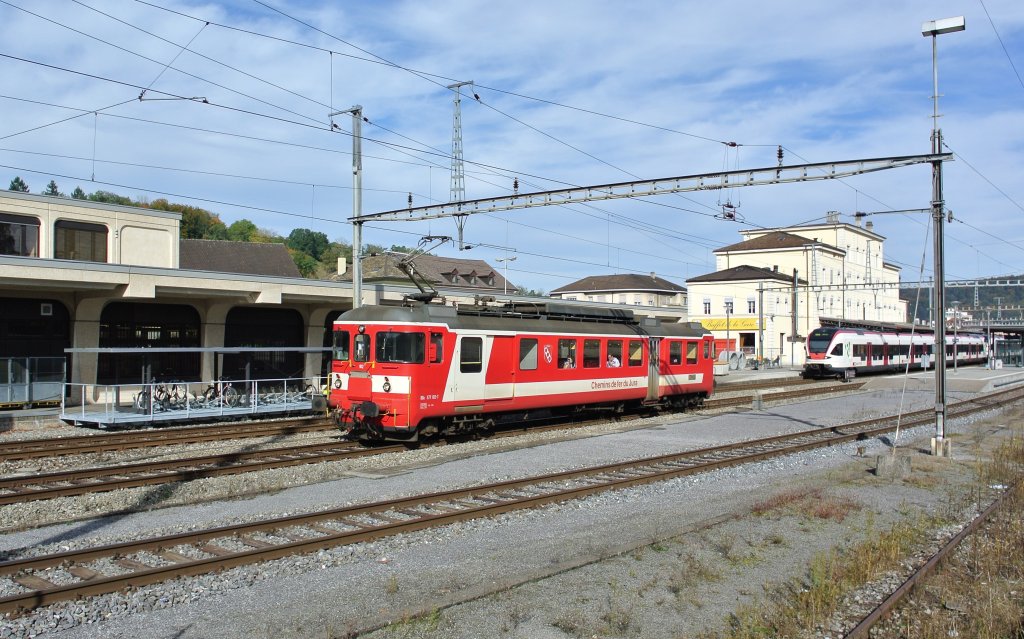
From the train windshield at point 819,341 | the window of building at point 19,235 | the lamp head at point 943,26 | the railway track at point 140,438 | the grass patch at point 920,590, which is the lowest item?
the grass patch at point 920,590

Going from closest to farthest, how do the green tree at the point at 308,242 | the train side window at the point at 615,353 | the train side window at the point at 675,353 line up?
1. the train side window at the point at 615,353
2. the train side window at the point at 675,353
3. the green tree at the point at 308,242

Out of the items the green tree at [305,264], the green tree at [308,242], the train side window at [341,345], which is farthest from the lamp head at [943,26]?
the green tree at [308,242]

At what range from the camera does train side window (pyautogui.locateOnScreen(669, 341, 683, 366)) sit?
24.0 meters

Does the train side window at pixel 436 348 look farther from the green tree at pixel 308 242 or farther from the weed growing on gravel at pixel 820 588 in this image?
the green tree at pixel 308 242

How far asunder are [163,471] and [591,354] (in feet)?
35.2

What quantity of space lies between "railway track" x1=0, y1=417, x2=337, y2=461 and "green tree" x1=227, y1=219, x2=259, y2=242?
81000 mm

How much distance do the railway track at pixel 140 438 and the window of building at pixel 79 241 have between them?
37.1 ft

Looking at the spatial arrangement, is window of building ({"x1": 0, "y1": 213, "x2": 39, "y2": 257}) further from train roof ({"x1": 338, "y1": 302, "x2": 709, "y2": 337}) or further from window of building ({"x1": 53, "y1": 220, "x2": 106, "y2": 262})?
train roof ({"x1": 338, "y1": 302, "x2": 709, "y2": 337})

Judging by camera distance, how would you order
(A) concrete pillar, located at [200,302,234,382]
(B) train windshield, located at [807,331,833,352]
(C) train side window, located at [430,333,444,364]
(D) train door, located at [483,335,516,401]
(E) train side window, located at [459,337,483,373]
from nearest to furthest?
(C) train side window, located at [430,333,444,364], (E) train side window, located at [459,337,483,373], (D) train door, located at [483,335,516,401], (A) concrete pillar, located at [200,302,234,382], (B) train windshield, located at [807,331,833,352]

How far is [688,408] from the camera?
2592 cm

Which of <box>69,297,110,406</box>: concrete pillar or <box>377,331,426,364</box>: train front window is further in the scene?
<box>69,297,110,406</box>: concrete pillar

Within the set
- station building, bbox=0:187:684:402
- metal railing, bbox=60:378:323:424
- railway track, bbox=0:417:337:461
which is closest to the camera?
railway track, bbox=0:417:337:461

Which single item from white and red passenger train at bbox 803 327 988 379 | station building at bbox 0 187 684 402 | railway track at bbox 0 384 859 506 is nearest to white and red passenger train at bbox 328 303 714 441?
railway track at bbox 0 384 859 506

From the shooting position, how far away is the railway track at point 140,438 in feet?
51.4
